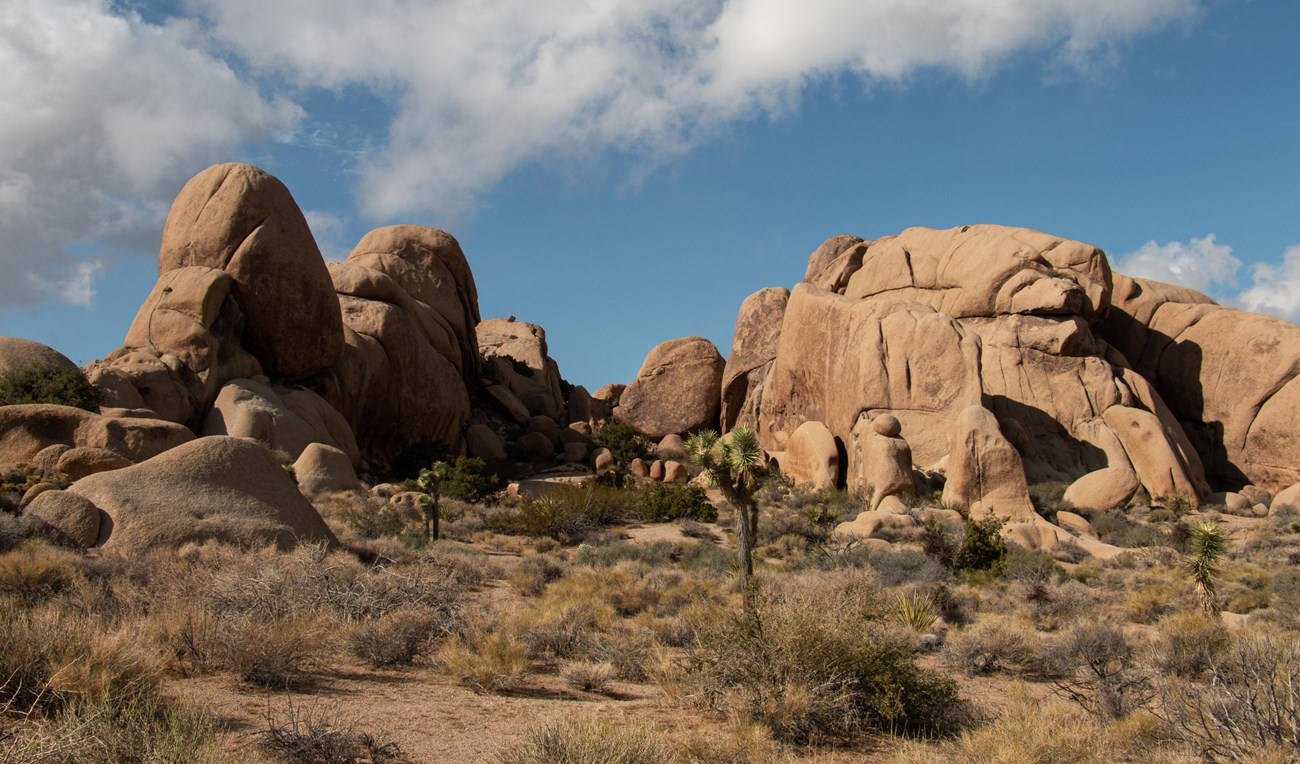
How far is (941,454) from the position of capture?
32125 mm

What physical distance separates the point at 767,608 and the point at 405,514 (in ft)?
60.7

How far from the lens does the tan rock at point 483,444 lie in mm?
41000

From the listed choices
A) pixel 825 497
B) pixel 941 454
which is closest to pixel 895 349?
pixel 941 454

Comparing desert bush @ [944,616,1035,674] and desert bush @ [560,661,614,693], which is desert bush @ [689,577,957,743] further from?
desert bush @ [944,616,1035,674]

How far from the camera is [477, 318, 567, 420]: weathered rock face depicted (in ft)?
167

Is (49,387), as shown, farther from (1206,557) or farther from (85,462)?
(1206,557)

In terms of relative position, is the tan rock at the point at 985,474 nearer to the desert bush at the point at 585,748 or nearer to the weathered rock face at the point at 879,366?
the weathered rock face at the point at 879,366

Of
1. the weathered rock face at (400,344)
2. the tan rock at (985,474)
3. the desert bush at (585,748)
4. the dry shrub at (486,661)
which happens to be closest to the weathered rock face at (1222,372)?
the tan rock at (985,474)

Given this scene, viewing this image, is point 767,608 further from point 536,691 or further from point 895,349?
point 895,349

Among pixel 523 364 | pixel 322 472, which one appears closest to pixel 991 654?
pixel 322 472

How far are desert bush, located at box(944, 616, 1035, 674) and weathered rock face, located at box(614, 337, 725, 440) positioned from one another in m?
33.7

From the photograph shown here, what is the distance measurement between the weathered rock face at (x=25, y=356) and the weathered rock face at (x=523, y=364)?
84.6 feet

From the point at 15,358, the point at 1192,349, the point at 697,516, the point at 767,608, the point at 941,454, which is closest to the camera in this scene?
the point at 767,608

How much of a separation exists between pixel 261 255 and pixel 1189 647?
29.0 metres
